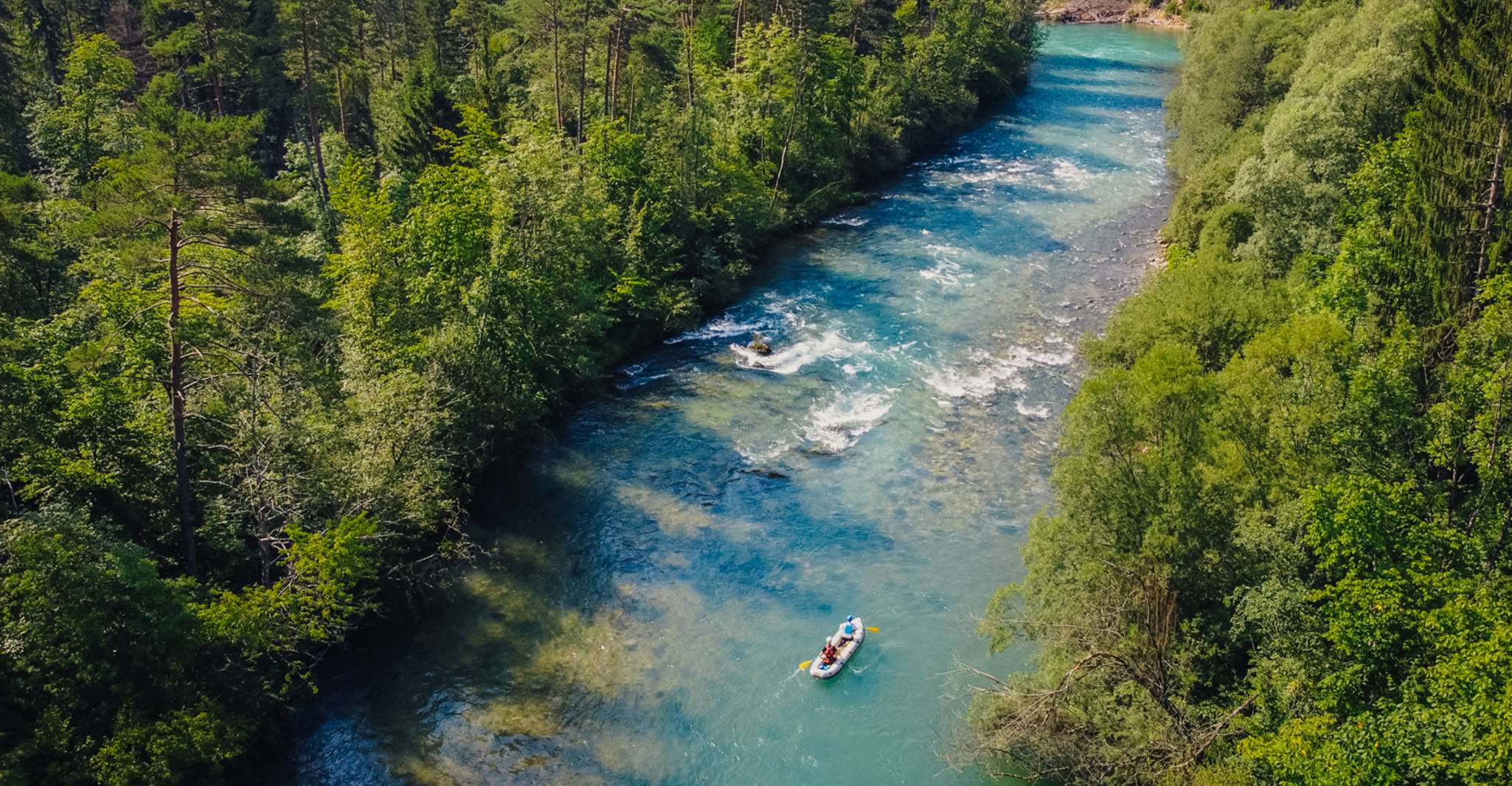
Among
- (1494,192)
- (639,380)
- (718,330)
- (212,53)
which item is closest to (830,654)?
(639,380)

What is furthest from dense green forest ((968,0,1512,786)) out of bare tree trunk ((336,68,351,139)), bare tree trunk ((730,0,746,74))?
bare tree trunk ((336,68,351,139))

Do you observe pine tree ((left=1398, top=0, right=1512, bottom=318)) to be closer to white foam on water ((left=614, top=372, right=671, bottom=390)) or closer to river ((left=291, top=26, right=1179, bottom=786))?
river ((left=291, top=26, right=1179, bottom=786))

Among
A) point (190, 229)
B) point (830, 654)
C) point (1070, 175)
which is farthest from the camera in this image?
point (1070, 175)

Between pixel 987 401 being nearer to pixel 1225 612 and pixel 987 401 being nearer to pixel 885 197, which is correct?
pixel 1225 612

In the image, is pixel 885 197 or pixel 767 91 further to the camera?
pixel 885 197

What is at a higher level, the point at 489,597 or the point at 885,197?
the point at 885,197

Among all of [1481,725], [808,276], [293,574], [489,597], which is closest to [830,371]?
[808,276]

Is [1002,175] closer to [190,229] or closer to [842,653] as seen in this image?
[842,653]

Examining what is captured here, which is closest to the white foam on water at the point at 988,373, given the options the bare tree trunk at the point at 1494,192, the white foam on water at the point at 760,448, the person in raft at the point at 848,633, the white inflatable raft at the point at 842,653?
the white foam on water at the point at 760,448
